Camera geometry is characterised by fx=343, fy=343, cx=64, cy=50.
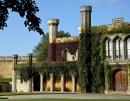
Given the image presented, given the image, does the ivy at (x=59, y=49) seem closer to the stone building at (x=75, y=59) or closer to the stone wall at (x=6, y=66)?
the stone building at (x=75, y=59)

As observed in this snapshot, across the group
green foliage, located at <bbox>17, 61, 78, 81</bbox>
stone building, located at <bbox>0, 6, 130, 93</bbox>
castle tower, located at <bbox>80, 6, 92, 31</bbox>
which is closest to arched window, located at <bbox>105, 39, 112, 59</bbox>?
stone building, located at <bbox>0, 6, 130, 93</bbox>

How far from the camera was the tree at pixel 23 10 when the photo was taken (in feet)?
39.3

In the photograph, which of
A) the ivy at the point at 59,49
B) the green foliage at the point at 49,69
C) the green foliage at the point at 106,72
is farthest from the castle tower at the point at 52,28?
the green foliage at the point at 106,72

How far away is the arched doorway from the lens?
4009 centimetres

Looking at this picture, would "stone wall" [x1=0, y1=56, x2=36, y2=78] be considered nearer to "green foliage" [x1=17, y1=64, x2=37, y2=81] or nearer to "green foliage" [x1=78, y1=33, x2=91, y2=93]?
"green foliage" [x1=17, y1=64, x2=37, y2=81]

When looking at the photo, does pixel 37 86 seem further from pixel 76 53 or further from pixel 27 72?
pixel 76 53

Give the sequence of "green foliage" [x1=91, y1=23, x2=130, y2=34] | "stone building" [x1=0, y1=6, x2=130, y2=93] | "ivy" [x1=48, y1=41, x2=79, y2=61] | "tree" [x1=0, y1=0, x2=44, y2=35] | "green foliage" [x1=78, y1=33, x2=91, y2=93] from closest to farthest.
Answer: "tree" [x1=0, y1=0, x2=44, y2=35]
"stone building" [x1=0, y1=6, x2=130, y2=93]
"green foliage" [x1=91, y1=23, x2=130, y2=34]
"green foliage" [x1=78, y1=33, x2=91, y2=93]
"ivy" [x1=48, y1=41, x2=79, y2=61]

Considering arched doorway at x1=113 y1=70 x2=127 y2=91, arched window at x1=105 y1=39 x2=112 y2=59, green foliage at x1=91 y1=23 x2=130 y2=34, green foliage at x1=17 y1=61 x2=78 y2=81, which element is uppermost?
green foliage at x1=91 y1=23 x2=130 y2=34

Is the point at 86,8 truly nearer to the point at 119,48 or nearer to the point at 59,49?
the point at 119,48

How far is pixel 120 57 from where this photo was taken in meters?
40.6

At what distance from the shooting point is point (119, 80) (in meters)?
40.6

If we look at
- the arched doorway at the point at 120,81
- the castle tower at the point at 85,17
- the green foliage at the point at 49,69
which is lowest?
the arched doorway at the point at 120,81

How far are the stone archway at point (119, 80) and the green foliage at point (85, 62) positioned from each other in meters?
3.32

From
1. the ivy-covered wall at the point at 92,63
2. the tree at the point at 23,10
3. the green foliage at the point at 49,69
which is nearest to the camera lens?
the tree at the point at 23,10
